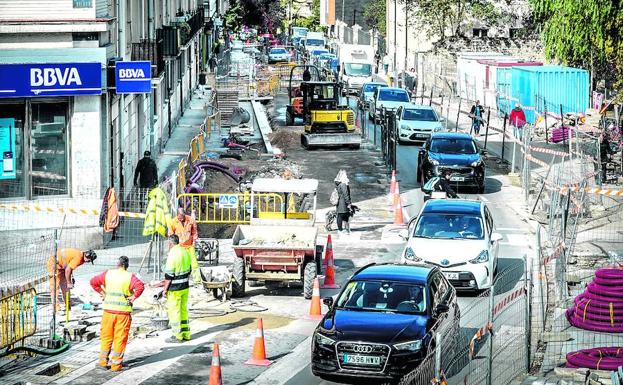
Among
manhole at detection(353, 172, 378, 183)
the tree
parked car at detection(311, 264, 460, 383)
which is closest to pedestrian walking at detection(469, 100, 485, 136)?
the tree

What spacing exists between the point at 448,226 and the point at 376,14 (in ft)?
350

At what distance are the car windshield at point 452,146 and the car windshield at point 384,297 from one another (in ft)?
61.6

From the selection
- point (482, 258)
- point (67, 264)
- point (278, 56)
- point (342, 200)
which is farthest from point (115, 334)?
point (278, 56)

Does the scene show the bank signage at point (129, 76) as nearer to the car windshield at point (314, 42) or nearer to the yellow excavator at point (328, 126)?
the yellow excavator at point (328, 126)

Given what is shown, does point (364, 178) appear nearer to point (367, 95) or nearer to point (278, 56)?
point (367, 95)

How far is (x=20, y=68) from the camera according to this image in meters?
26.1

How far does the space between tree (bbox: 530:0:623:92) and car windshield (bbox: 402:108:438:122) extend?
7683 mm

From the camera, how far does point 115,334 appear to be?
698 inches

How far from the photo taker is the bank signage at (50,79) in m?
26.1

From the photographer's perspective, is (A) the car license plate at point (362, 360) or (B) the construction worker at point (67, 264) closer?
(A) the car license plate at point (362, 360)

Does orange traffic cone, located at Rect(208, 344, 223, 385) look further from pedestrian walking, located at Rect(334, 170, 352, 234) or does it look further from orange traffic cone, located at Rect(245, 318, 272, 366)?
pedestrian walking, located at Rect(334, 170, 352, 234)

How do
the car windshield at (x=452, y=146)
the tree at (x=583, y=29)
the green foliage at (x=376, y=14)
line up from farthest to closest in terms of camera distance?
the green foliage at (x=376, y=14) → the tree at (x=583, y=29) → the car windshield at (x=452, y=146)

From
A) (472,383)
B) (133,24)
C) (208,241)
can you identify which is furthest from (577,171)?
(472,383)

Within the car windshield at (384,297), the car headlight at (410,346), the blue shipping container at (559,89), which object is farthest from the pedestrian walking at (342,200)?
the blue shipping container at (559,89)
